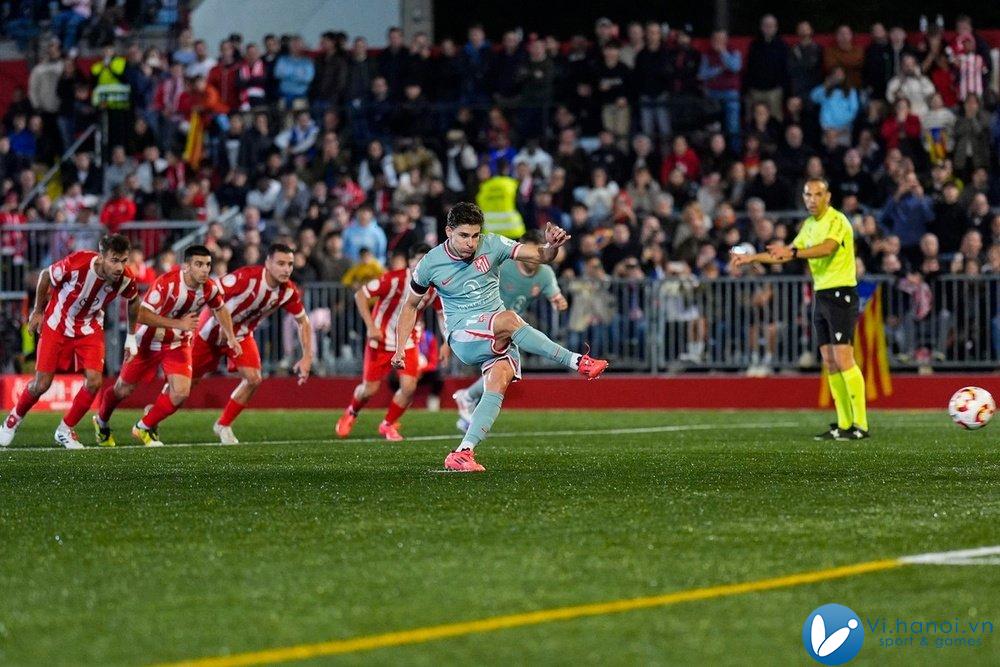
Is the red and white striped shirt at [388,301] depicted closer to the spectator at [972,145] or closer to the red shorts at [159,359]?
the red shorts at [159,359]

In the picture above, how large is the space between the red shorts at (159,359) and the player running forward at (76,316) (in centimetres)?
38

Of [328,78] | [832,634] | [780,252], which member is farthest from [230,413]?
[328,78]

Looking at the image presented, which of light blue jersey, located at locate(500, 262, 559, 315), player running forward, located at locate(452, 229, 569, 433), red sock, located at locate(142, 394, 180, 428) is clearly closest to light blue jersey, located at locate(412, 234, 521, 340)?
player running forward, located at locate(452, 229, 569, 433)

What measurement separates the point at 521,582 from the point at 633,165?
18.5m

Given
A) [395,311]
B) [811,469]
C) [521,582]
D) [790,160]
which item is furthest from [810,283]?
[521,582]

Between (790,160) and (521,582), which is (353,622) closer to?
(521,582)

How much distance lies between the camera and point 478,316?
12016 mm

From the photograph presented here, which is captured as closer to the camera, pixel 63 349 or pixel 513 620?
pixel 513 620

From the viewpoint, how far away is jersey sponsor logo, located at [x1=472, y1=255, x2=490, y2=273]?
1207cm

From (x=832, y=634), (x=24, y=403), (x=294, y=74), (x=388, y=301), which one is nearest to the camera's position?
(x=832, y=634)

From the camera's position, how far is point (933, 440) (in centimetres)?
1489

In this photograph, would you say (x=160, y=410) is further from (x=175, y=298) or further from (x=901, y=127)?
(x=901, y=127)

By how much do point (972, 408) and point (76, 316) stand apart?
25.0ft

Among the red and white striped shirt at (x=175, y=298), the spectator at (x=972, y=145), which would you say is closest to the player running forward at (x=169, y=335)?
the red and white striped shirt at (x=175, y=298)
